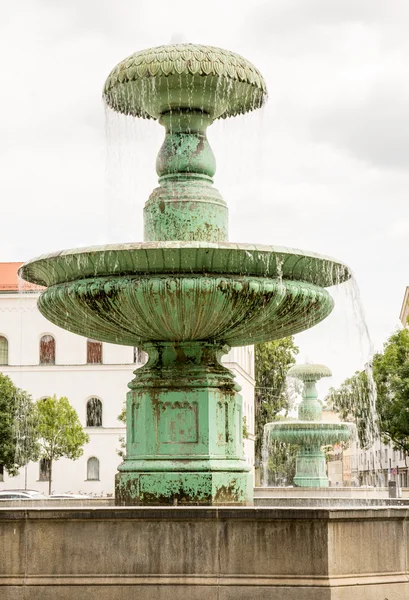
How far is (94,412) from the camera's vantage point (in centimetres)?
5756

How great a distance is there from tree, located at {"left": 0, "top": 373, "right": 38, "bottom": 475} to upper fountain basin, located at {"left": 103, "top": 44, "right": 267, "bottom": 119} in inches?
1457

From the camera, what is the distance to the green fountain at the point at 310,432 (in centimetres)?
2534

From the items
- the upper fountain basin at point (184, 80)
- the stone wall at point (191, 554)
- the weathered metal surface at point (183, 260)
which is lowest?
the stone wall at point (191, 554)

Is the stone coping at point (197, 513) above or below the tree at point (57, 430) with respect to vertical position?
below

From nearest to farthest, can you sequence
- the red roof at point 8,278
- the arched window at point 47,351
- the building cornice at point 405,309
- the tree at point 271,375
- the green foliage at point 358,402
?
the green foliage at point 358,402 → the arched window at point 47,351 → the red roof at point 8,278 → the tree at point 271,375 → the building cornice at point 405,309

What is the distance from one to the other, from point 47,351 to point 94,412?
4.47 metres

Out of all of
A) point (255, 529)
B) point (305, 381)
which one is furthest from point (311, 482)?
point (255, 529)

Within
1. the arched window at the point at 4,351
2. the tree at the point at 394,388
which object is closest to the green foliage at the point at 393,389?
the tree at the point at 394,388

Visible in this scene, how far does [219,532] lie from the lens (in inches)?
261

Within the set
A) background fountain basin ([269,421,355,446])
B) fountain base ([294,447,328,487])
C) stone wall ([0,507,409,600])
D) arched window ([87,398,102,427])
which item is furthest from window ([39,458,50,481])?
stone wall ([0,507,409,600])

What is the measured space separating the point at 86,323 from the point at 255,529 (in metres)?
2.58

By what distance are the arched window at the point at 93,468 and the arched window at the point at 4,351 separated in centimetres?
740

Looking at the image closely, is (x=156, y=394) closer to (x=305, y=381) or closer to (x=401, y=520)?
(x=401, y=520)

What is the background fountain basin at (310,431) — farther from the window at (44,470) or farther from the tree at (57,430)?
the window at (44,470)
